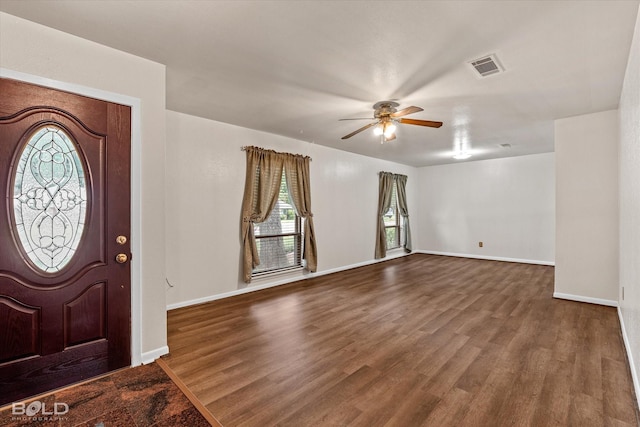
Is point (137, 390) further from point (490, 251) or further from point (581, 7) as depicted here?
point (490, 251)

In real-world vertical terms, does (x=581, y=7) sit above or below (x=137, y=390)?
above

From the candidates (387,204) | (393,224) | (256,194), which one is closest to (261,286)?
(256,194)

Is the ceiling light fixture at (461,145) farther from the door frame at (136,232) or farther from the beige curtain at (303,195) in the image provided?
the door frame at (136,232)

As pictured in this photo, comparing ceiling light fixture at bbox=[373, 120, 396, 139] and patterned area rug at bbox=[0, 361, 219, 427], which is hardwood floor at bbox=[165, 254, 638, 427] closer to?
patterned area rug at bbox=[0, 361, 219, 427]

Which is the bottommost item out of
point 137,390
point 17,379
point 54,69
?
point 137,390

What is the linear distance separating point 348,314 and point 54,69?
359cm

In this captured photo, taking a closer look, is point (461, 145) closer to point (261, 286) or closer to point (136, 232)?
point (261, 286)

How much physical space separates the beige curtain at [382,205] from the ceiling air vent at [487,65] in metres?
4.55

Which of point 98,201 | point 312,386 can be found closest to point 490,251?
point 312,386

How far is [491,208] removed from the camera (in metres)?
7.36

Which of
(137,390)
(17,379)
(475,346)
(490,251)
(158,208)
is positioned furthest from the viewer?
(490,251)

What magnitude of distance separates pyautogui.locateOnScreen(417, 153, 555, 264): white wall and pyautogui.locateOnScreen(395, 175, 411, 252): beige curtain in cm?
77

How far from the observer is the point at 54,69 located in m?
2.12

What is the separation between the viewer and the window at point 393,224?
7664mm
